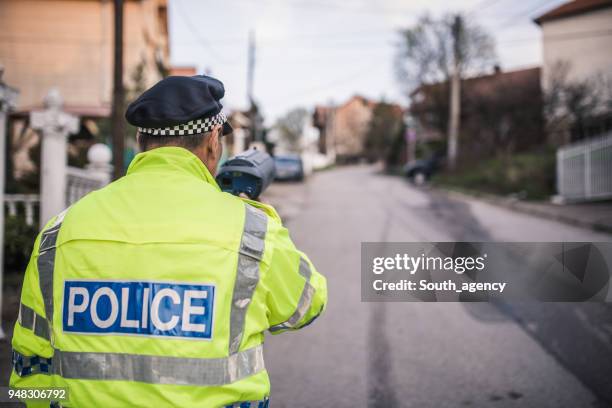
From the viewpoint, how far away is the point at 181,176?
4.90ft

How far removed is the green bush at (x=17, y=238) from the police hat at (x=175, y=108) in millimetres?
5970

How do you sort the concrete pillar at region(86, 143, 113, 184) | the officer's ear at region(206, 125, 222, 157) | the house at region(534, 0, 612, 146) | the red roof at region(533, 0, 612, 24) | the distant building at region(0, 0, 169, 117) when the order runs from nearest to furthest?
the officer's ear at region(206, 125, 222, 157) → the concrete pillar at region(86, 143, 113, 184) → the distant building at region(0, 0, 169, 117) → the house at region(534, 0, 612, 146) → the red roof at region(533, 0, 612, 24)

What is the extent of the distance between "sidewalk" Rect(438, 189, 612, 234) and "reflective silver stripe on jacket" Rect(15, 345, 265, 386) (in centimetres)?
1012

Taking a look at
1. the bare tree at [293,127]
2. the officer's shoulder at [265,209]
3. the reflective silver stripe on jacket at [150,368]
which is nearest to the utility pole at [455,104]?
the officer's shoulder at [265,209]

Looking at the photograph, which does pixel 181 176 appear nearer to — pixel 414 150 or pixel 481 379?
pixel 481 379

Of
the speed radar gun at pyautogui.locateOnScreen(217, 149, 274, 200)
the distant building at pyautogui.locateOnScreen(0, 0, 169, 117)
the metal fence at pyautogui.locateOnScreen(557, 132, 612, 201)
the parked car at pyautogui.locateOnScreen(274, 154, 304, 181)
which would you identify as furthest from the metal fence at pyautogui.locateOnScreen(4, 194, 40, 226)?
the parked car at pyautogui.locateOnScreen(274, 154, 304, 181)

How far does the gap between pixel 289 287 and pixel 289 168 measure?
2539cm

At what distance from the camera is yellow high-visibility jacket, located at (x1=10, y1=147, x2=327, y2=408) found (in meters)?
1.36

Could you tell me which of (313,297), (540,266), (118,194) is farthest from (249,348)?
(540,266)

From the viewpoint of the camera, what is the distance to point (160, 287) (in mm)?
1376

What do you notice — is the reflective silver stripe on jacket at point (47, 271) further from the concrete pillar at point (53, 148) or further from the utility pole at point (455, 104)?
the utility pole at point (455, 104)

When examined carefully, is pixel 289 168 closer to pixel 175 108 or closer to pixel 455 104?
pixel 455 104

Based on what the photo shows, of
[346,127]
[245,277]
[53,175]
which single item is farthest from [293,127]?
[245,277]

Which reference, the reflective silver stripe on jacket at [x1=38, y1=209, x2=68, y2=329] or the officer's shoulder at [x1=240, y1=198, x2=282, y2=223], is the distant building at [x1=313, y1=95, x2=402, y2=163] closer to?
the officer's shoulder at [x1=240, y1=198, x2=282, y2=223]
